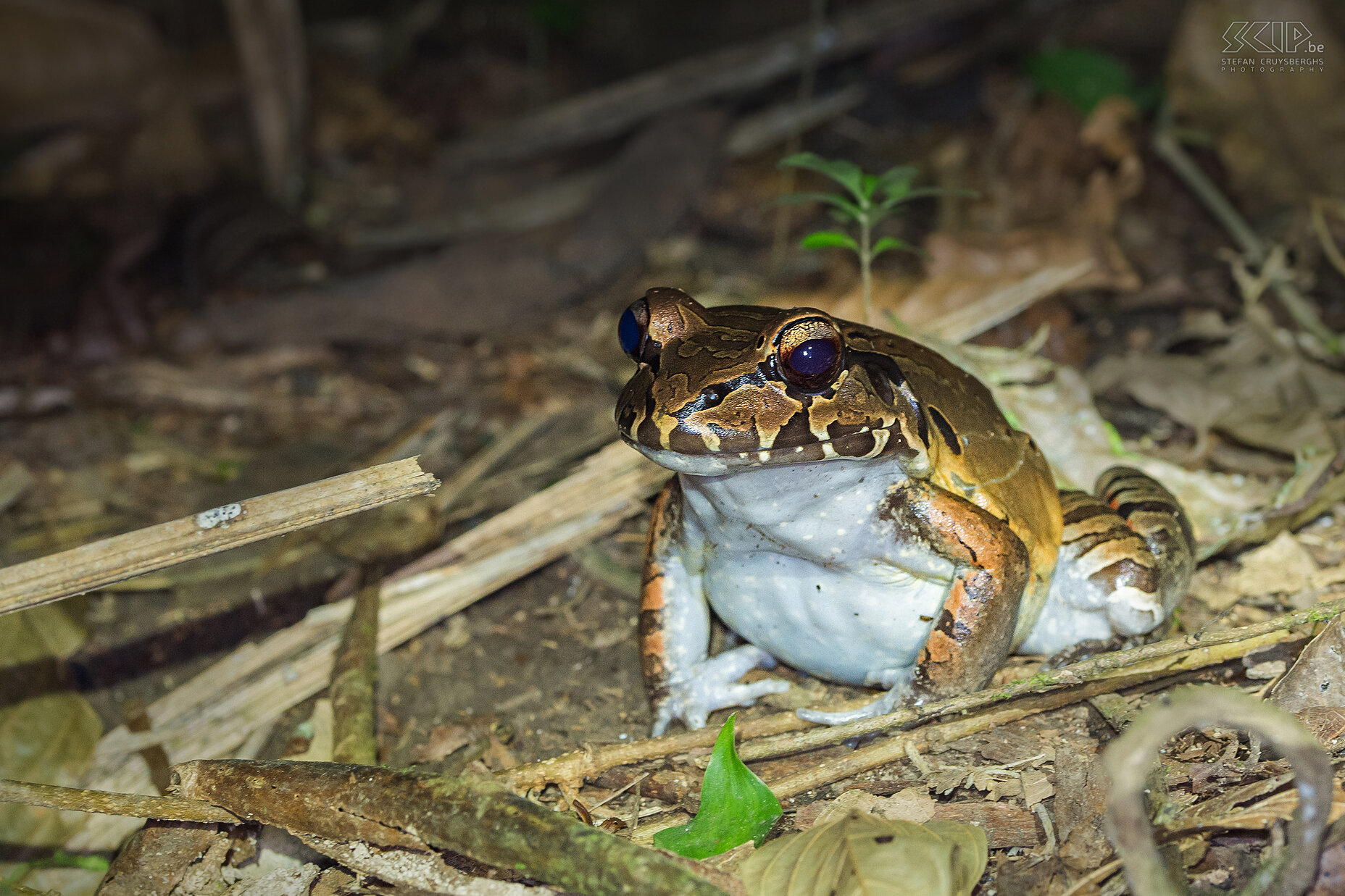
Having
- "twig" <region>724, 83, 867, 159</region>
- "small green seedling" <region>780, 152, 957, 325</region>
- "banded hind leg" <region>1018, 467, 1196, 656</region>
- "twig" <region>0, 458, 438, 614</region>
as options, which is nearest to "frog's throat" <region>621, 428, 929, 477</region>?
"twig" <region>0, 458, 438, 614</region>

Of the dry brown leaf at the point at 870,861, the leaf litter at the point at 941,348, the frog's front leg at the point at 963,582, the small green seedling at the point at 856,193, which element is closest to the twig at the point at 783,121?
the leaf litter at the point at 941,348

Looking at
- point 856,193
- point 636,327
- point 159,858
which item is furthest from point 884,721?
point 159,858

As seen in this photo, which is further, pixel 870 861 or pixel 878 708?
pixel 878 708

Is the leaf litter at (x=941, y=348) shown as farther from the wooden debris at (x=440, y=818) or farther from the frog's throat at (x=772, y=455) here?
the frog's throat at (x=772, y=455)

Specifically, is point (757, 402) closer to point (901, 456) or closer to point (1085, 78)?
point (901, 456)

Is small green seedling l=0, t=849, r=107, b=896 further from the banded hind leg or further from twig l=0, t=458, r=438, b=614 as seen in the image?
the banded hind leg

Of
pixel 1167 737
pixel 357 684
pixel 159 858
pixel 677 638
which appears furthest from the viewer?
pixel 357 684

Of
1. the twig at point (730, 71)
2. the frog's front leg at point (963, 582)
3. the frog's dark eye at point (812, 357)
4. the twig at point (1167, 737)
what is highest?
the twig at point (730, 71)

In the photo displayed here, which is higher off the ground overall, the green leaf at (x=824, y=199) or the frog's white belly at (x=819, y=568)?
the green leaf at (x=824, y=199)
